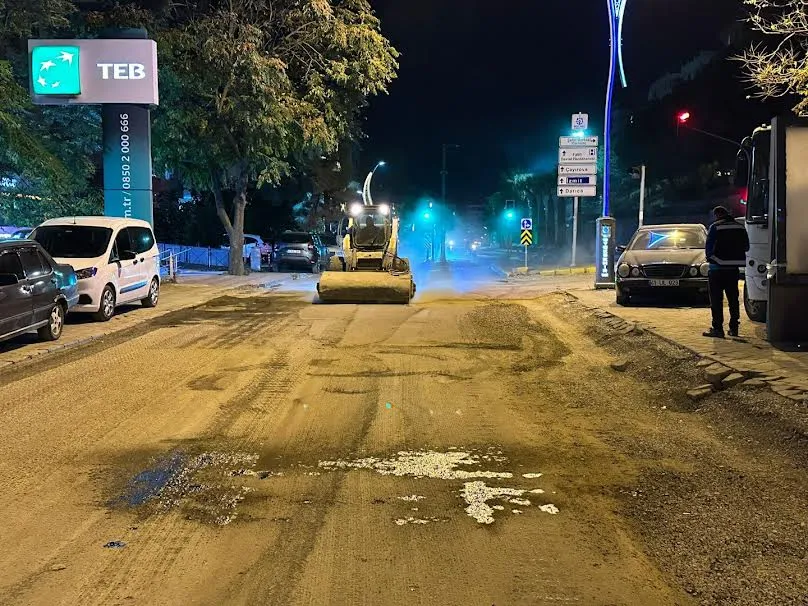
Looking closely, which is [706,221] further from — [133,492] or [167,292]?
→ [133,492]

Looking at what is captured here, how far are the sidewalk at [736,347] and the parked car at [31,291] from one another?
943 centimetres

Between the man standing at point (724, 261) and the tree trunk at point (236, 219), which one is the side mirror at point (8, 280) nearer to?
the man standing at point (724, 261)

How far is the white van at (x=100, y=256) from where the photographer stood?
14070 millimetres

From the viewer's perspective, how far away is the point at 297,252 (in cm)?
3200

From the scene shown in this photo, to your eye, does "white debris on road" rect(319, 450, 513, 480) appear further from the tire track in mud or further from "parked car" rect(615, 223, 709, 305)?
"parked car" rect(615, 223, 709, 305)

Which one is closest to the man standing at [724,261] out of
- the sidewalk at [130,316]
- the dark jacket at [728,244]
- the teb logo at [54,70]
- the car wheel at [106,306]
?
the dark jacket at [728,244]

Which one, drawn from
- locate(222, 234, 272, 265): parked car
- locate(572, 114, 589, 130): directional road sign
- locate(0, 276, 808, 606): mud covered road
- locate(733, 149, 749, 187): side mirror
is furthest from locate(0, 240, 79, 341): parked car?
locate(222, 234, 272, 265): parked car

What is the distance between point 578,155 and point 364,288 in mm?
11444

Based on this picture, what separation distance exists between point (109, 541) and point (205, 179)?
23.6m

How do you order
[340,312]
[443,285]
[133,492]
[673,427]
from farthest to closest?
[443,285], [340,312], [673,427], [133,492]

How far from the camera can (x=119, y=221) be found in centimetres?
1566

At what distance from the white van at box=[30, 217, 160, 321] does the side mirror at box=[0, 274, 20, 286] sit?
11.1 ft

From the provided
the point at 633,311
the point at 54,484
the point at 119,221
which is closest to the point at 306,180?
the point at 119,221

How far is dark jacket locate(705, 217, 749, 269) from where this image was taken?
10594 mm
